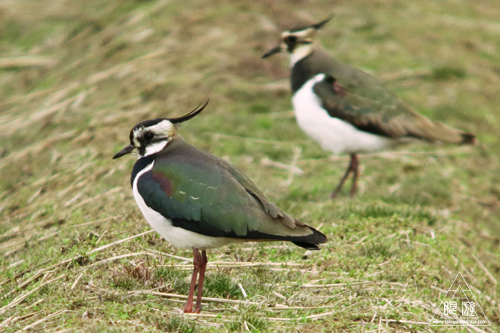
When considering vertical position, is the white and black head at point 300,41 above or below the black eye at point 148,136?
below

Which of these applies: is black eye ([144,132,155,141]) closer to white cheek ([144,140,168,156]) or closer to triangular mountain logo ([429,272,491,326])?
white cheek ([144,140,168,156])

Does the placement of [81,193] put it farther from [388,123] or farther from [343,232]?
[388,123]

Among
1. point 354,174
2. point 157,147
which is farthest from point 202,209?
point 354,174

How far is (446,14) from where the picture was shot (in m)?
15.4

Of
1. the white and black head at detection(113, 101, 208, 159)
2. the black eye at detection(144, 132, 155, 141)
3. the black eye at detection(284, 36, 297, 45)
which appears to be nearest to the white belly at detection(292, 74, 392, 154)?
the black eye at detection(284, 36, 297, 45)

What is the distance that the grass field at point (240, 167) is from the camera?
568 cm

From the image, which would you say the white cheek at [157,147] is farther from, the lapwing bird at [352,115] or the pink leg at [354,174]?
the pink leg at [354,174]

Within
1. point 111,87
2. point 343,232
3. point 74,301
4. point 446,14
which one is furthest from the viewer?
point 446,14

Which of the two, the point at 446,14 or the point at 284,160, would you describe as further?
the point at 446,14

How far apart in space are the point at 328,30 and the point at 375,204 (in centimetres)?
673

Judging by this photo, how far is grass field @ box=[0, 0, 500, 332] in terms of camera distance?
568cm

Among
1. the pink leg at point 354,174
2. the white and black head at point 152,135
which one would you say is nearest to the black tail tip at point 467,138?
the pink leg at point 354,174

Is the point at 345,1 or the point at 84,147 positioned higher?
the point at 84,147

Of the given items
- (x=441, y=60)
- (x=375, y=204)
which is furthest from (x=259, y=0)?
(x=375, y=204)
